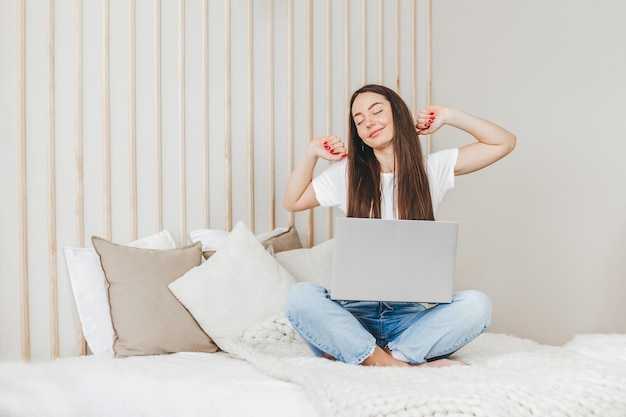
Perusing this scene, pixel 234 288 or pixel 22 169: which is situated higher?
pixel 22 169

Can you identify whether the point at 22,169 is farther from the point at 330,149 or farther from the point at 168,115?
the point at 330,149

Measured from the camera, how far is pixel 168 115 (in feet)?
7.74

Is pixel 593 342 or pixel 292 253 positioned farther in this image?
pixel 292 253

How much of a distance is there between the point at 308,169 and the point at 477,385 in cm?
109

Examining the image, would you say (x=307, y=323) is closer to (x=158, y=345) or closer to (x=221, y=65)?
(x=158, y=345)

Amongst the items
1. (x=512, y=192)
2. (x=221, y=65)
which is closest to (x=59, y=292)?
(x=221, y=65)

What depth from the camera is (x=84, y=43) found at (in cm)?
216

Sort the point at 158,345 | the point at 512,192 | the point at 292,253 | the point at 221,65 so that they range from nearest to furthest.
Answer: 1. the point at 158,345
2. the point at 292,253
3. the point at 221,65
4. the point at 512,192

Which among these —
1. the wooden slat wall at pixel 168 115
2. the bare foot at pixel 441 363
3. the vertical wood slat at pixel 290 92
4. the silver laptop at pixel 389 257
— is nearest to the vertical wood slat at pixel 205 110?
the wooden slat wall at pixel 168 115

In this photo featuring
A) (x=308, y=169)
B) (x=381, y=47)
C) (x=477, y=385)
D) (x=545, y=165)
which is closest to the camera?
(x=477, y=385)

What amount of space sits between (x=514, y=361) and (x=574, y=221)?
3.95 feet

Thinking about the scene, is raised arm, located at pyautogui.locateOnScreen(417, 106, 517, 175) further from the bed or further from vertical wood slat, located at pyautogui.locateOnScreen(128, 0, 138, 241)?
vertical wood slat, located at pyautogui.locateOnScreen(128, 0, 138, 241)

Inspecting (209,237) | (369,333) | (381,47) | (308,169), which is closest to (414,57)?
(381,47)

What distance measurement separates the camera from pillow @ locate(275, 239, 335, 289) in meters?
2.30
